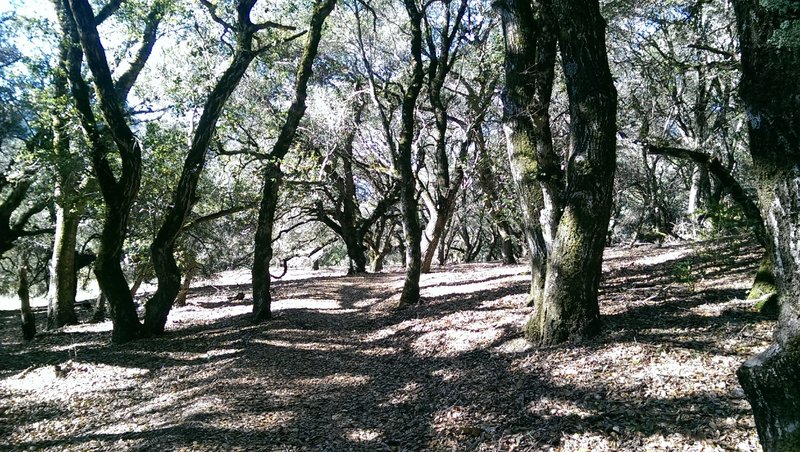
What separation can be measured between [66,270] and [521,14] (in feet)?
36.1

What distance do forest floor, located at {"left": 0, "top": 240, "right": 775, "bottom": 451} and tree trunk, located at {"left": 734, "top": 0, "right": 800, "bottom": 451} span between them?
90 cm

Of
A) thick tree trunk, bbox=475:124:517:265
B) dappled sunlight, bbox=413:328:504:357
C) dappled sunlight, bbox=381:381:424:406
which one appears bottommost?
dappled sunlight, bbox=381:381:424:406

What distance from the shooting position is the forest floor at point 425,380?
389 cm

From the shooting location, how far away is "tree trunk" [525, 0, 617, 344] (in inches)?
196

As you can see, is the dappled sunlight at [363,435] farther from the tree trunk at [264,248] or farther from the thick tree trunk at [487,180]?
the thick tree trunk at [487,180]

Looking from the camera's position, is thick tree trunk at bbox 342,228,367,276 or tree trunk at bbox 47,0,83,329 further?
thick tree trunk at bbox 342,228,367,276

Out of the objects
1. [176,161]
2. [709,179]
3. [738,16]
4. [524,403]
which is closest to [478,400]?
[524,403]

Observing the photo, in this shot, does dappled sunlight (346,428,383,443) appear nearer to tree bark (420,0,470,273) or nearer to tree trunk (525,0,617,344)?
tree trunk (525,0,617,344)

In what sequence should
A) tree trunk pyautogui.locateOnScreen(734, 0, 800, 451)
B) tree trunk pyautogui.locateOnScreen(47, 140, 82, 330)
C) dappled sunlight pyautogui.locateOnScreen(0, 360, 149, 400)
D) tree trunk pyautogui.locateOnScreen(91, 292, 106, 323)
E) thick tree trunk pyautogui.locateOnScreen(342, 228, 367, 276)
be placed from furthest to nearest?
thick tree trunk pyautogui.locateOnScreen(342, 228, 367, 276)
tree trunk pyautogui.locateOnScreen(91, 292, 106, 323)
tree trunk pyautogui.locateOnScreen(47, 140, 82, 330)
dappled sunlight pyautogui.locateOnScreen(0, 360, 149, 400)
tree trunk pyautogui.locateOnScreen(734, 0, 800, 451)

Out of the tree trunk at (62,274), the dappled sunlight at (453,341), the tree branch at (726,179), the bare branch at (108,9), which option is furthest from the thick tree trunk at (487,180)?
the tree trunk at (62,274)

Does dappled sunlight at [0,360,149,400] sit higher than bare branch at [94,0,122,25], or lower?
lower

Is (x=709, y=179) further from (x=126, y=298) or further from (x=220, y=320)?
(x=126, y=298)

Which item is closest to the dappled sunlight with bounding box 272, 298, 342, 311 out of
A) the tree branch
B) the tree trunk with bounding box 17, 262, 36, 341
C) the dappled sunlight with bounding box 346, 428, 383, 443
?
the tree trunk with bounding box 17, 262, 36, 341

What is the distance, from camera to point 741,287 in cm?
639
